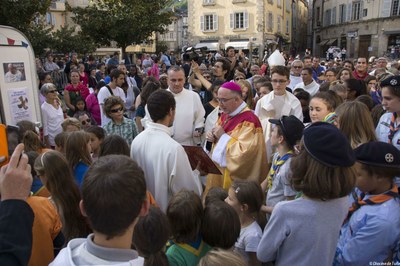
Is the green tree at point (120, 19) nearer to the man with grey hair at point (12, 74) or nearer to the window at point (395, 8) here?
the man with grey hair at point (12, 74)

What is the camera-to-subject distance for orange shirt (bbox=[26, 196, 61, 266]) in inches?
88.1

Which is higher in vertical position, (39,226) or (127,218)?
(127,218)

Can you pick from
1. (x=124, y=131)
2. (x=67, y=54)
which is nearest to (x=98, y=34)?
(x=67, y=54)

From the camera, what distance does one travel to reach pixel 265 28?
37.2 m

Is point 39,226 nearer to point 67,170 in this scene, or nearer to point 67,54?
point 67,170

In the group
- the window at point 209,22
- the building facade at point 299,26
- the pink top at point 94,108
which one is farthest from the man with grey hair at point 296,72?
the building facade at point 299,26

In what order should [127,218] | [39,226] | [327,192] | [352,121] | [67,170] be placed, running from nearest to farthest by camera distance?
[127,218] → [327,192] → [39,226] → [67,170] → [352,121]

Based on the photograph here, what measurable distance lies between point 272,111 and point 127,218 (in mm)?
3637

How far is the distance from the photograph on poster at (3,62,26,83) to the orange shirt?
410cm

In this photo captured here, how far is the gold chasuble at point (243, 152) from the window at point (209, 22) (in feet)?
118

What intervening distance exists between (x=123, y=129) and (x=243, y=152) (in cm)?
198

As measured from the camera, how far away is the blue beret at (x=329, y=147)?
1939 mm

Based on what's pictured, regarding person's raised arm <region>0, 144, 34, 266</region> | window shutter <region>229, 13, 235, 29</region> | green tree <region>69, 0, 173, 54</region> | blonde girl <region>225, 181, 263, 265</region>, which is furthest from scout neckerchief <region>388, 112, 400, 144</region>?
window shutter <region>229, 13, 235, 29</region>

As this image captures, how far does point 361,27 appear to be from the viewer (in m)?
38.4
